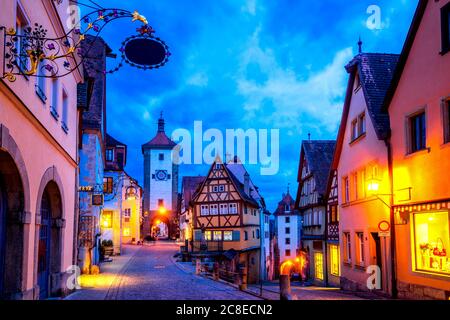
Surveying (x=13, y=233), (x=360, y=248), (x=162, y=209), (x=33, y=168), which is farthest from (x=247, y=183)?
(x=13, y=233)

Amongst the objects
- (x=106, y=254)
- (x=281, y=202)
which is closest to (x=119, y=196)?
(x=106, y=254)

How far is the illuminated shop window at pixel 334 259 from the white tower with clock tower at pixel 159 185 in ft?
155

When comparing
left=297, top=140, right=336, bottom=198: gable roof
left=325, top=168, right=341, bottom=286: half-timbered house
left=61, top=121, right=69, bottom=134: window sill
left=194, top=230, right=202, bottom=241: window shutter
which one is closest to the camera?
left=61, top=121, right=69, bottom=134: window sill

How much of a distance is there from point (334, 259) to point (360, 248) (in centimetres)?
561

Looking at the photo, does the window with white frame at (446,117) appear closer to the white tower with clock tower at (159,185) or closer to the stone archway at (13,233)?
the stone archway at (13,233)

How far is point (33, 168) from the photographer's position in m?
10.7

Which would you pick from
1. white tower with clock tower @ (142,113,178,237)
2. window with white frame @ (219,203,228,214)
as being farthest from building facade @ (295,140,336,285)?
white tower with clock tower @ (142,113,178,237)

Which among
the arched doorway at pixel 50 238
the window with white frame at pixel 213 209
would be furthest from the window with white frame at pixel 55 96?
the window with white frame at pixel 213 209

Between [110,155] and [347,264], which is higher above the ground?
[110,155]

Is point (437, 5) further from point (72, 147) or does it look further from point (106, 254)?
point (106, 254)

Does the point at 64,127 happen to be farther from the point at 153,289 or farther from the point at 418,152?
the point at 418,152

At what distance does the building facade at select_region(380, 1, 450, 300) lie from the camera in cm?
1286

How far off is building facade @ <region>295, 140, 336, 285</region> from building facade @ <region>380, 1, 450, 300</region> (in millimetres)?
11063

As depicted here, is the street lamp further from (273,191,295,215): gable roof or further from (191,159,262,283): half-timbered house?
(191,159,262,283): half-timbered house
